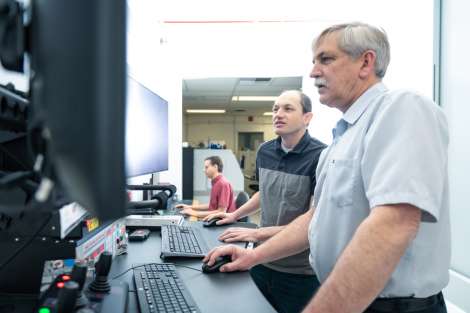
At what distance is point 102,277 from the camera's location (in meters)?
0.75

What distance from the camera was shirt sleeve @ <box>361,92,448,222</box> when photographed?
672 millimetres

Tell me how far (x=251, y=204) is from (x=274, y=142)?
1.31ft

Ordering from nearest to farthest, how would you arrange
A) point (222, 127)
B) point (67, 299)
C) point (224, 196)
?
point (67, 299)
point (224, 196)
point (222, 127)

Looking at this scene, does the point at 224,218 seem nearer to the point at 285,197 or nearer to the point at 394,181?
the point at 285,197

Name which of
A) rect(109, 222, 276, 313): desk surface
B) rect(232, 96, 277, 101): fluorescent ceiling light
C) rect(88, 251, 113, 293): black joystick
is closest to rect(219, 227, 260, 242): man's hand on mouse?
rect(109, 222, 276, 313): desk surface

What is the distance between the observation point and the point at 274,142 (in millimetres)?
1958

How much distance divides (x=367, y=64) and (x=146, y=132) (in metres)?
0.89

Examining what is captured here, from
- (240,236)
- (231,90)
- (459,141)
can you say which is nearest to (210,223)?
(240,236)

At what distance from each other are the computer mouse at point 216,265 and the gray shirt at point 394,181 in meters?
0.26

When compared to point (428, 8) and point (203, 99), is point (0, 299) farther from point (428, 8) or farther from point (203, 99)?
point (203, 99)

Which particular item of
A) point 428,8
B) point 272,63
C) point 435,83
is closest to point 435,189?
point 435,83

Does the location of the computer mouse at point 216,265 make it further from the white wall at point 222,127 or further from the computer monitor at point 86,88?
the white wall at point 222,127

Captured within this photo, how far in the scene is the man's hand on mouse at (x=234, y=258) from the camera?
3.19ft

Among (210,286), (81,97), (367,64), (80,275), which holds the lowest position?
(210,286)
